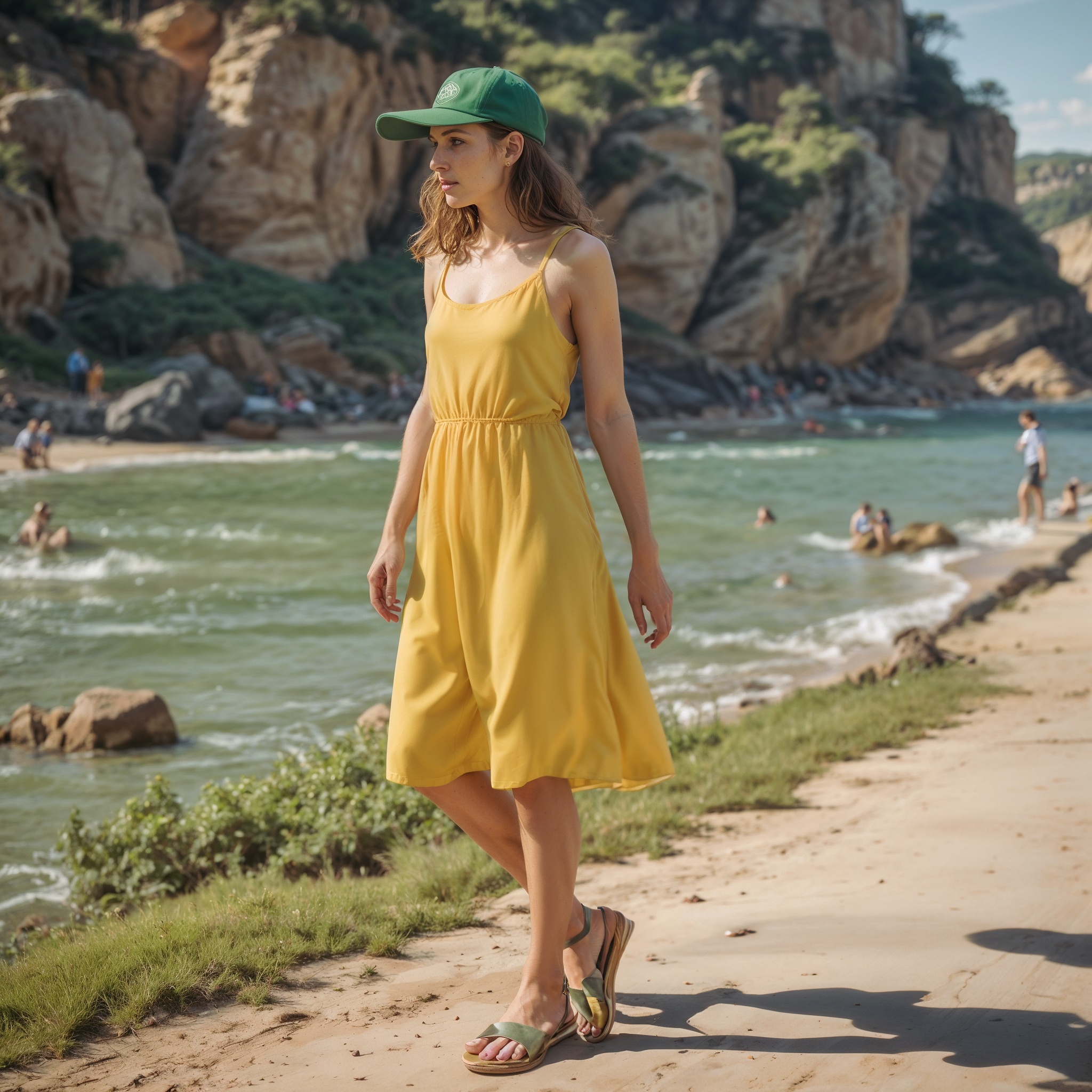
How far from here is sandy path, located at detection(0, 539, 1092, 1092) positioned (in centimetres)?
221

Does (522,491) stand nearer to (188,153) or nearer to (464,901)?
(464,901)

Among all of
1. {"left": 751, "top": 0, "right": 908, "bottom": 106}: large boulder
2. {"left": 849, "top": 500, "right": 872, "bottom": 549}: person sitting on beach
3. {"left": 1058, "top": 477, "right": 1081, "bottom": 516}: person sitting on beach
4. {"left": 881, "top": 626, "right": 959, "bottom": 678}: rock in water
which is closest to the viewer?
{"left": 881, "top": 626, "right": 959, "bottom": 678}: rock in water

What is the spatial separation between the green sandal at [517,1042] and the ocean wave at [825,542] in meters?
15.4

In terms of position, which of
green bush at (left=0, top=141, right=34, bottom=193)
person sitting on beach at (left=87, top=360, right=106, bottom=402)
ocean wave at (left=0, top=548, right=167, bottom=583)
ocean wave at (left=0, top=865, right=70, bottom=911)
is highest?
green bush at (left=0, top=141, right=34, bottom=193)

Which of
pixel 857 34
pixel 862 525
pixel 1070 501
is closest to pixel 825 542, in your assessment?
pixel 862 525

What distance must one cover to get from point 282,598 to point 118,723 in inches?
216

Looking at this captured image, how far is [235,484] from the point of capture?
2244cm

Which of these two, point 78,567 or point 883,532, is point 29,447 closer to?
point 78,567

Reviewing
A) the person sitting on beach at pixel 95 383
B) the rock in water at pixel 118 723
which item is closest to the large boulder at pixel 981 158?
the person sitting on beach at pixel 95 383

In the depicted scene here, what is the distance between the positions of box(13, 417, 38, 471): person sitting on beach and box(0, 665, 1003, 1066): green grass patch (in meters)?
19.2

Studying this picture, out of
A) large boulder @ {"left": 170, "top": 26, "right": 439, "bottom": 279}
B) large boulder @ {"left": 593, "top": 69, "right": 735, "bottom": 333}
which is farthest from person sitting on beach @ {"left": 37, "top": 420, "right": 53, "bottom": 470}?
large boulder @ {"left": 593, "top": 69, "right": 735, "bottom": 333}

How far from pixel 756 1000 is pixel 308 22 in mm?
45848

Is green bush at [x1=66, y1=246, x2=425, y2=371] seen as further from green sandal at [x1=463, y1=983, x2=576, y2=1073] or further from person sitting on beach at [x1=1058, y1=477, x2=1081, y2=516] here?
green sandal at [x1=463, y1=983, x2=576, y2=1073]

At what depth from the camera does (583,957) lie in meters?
2.49
